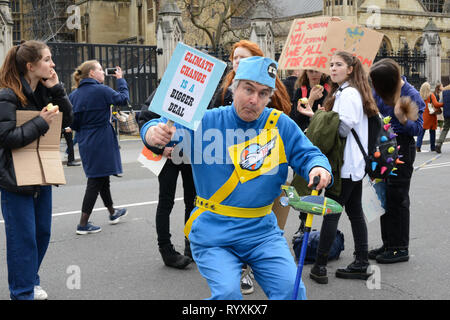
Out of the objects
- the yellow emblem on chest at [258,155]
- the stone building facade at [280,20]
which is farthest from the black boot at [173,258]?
the stone building facade at [280,20]

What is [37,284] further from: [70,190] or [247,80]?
[70,190]

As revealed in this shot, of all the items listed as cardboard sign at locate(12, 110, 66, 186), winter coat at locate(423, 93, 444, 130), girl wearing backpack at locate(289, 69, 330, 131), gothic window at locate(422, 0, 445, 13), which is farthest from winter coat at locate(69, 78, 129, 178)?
gothic window at locate(422, 0, 445, 13)

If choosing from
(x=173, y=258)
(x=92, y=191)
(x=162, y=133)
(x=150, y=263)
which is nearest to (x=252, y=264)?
(x=162, y=133)

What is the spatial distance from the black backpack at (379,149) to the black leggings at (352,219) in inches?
7.3

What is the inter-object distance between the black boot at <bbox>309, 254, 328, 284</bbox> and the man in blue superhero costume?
1909 mm

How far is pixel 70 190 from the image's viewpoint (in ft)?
33.1

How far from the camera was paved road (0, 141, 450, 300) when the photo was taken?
4980mm

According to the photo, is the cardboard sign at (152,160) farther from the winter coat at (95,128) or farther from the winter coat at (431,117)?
the winter coat at (431,117)

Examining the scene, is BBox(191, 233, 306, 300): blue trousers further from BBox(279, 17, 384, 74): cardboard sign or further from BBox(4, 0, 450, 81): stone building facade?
BBox(4, 0, 450, 81): stone building facade

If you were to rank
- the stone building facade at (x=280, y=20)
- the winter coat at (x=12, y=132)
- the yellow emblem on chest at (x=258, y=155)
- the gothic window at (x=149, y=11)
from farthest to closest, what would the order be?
the gothic window at (x=149, y=11) → the stone building facade at (x=280, y=20) → the winter coat at (x=12, y=132) → the yellow emblem on chest at (x=258, y=155)

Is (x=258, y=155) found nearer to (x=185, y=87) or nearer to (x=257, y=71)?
(x=257, y=71)

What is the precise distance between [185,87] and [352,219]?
8.97ft

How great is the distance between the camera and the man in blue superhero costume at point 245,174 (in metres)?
3.18

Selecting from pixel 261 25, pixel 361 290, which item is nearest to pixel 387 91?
pixel 361 290
